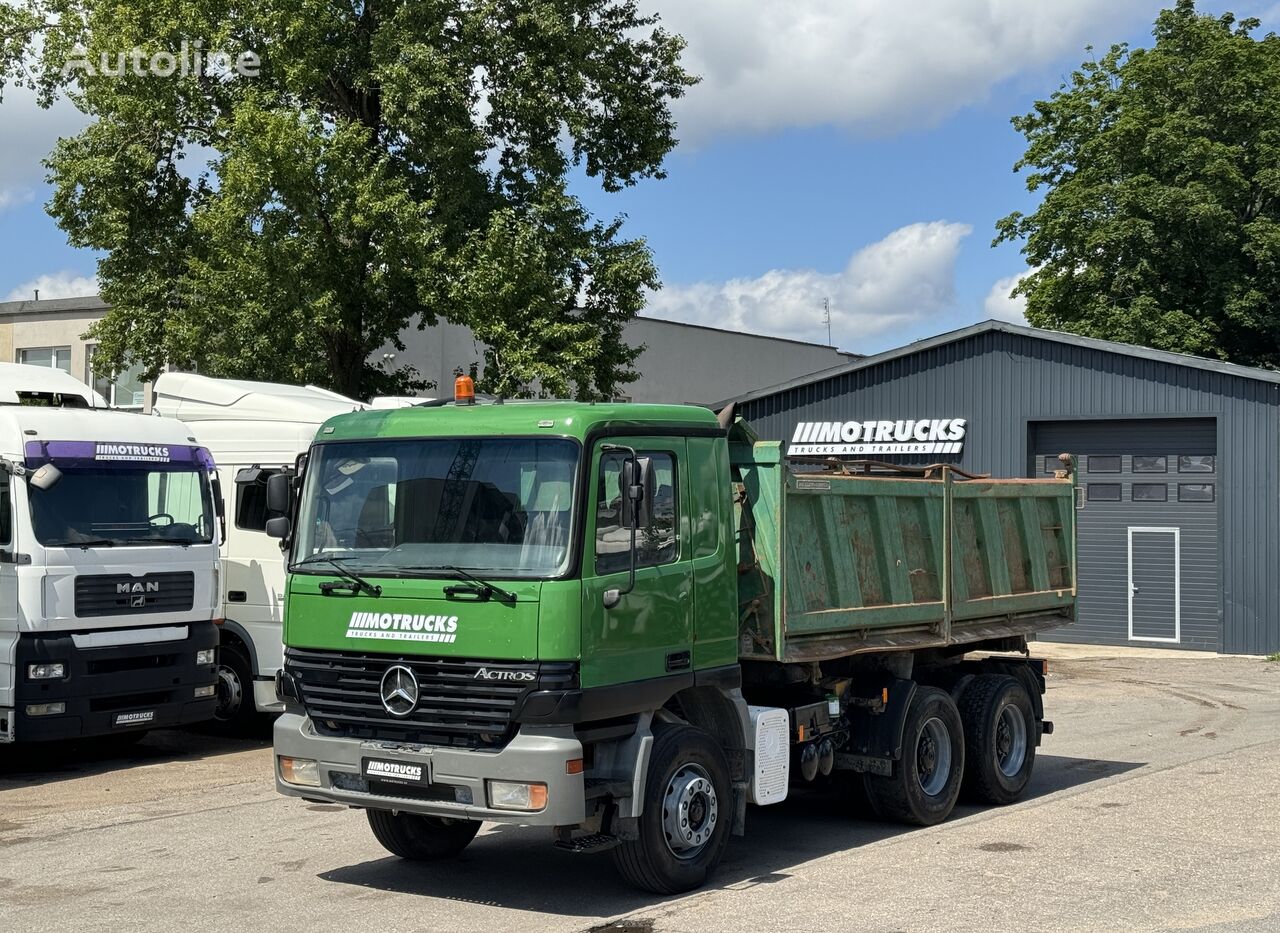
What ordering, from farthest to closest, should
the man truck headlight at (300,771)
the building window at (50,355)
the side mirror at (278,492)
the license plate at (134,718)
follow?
1. the building window at (50,355)
2. the license plate at (134,718)
3. the side mirror at (278,492)
4. the man truck headlight at (300,771)

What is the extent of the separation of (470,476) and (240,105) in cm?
1837

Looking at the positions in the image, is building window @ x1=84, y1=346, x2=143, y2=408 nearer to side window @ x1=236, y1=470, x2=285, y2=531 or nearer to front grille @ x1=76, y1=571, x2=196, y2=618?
side window @ x1=236, y1=470, x2=285, y2=531

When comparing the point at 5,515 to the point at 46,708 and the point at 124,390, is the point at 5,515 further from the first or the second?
the point at 124,390

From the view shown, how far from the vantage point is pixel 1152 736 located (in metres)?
15.0

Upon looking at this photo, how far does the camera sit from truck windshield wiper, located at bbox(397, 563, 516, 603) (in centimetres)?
759

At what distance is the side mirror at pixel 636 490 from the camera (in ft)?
25.2

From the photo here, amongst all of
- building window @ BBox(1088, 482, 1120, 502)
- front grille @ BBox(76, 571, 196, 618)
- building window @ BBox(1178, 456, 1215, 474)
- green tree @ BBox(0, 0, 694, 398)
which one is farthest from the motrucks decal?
building window @ BBox(1088, 482, 1120, 502)

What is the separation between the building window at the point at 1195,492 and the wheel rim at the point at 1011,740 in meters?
15.4

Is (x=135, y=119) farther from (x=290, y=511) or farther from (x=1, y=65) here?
(x=290, y=511)

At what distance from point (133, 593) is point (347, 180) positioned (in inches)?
488

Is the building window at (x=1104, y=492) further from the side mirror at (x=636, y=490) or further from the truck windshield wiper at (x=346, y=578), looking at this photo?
the truck windshield wiper at (x=346, y=578)

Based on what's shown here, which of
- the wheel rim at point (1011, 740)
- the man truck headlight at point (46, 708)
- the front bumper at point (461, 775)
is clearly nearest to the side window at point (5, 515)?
the man truck headlight at point (46, 708)

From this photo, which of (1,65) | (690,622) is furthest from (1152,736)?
(1,65)

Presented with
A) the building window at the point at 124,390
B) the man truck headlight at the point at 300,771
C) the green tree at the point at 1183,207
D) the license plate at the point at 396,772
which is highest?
the green tree at the point at 1183,207
